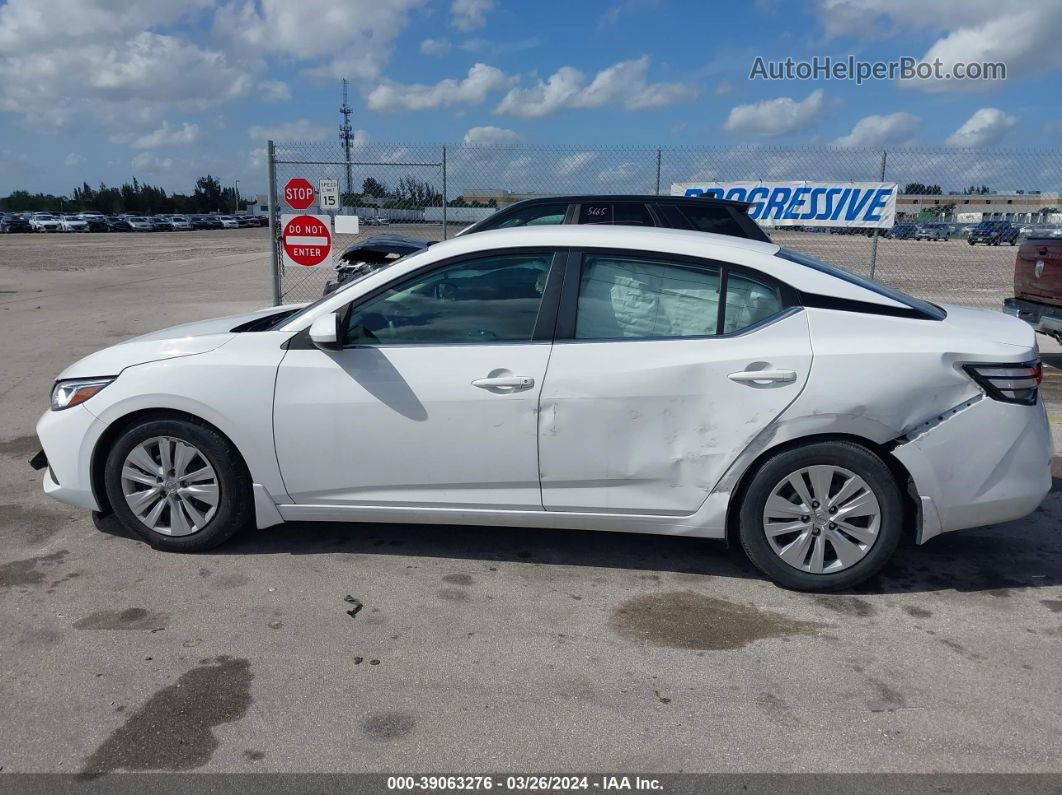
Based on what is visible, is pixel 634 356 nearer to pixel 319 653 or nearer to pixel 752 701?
pixel 752 701

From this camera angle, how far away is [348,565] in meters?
4.35

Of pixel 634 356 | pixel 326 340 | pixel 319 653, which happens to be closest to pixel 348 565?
pixel 319 653

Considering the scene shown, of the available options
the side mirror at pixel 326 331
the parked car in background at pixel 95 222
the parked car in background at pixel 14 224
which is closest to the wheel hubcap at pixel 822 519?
the side mirror at pixel 326 331

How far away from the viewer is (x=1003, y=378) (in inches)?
149

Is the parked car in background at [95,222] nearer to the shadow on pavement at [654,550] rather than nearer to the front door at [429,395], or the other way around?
the shadow on pavement at [654,550]

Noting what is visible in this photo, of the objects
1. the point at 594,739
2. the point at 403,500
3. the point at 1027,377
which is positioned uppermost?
the point at 1027,377

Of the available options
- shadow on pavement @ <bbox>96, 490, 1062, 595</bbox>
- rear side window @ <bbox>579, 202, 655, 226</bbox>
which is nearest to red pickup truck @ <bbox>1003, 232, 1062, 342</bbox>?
rear side window @ <bbox>579, 202, 655, 226</bbox>

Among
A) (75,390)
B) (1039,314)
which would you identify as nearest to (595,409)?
(75,390)

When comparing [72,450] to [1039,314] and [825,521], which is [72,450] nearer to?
[825,521]

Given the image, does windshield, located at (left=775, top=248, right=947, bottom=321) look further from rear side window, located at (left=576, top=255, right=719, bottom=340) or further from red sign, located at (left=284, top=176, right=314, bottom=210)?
red sign, located at (left=284, top=176, right=314, bottom=210)

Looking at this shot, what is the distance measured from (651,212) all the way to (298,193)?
15.0 feet

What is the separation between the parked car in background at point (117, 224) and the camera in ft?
225

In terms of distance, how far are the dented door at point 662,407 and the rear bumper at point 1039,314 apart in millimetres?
5933

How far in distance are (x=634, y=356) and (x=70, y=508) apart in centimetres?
355
